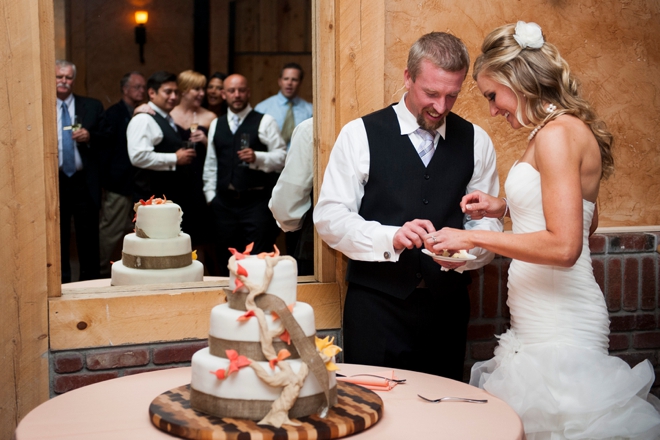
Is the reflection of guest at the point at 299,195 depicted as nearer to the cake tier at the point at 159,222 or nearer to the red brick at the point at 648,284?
the cake tier at the point at 159,222

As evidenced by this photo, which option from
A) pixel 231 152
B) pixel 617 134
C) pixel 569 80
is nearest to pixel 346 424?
pixel 569 80

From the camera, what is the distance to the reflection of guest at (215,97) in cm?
328

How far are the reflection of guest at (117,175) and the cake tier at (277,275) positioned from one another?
4.73ft

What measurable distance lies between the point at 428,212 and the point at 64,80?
145 cm

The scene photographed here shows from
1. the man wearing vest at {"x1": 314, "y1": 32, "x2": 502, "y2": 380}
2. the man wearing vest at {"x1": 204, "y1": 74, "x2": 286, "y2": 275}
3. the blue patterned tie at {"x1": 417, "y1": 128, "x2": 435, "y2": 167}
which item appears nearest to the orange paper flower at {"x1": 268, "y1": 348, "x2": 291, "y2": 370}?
the man wearing vest at {"x1": 314, "y1": 32, "x2": 502, "y2": 380}

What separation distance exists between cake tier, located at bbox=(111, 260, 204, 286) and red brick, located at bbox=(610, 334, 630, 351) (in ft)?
5.77

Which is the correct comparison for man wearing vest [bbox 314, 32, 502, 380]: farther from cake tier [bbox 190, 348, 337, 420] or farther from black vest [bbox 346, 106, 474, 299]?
cake tier [bbox 190, 348, 337, 420]

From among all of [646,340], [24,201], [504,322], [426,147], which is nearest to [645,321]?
[646,340]

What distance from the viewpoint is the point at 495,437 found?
5.09ft

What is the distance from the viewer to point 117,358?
2.72m

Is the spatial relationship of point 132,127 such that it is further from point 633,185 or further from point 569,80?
point 633,185

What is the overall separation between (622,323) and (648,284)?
198 millimetres

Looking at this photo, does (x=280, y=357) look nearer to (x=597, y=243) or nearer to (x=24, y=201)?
(x=24, y=201)

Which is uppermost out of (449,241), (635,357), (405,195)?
(405,195)
